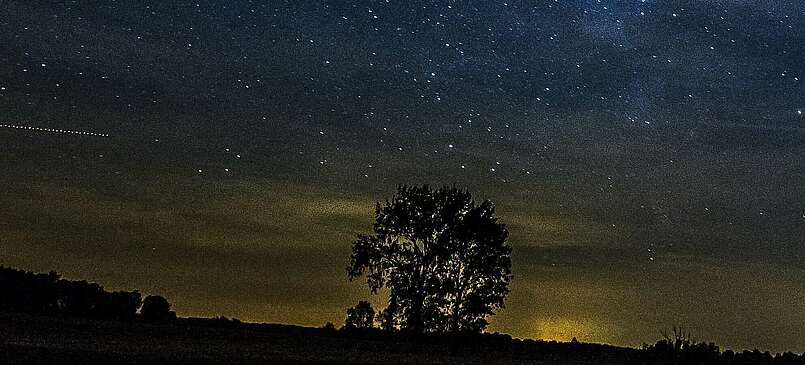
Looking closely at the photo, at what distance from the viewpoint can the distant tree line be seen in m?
56.2

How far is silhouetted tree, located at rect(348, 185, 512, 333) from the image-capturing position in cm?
6575

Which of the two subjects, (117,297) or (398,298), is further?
(398,298)

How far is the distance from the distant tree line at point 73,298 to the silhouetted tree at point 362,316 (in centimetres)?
1287

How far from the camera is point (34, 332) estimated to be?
2975 cm

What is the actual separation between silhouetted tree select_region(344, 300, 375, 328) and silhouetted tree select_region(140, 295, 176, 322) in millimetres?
12703

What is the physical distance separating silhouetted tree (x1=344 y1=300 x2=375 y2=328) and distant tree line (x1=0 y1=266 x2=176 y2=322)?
12.9m

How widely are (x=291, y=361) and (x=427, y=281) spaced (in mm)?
39184

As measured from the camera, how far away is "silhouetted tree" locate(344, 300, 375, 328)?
69438 mm

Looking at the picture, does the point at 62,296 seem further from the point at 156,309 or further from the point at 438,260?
the point at 438,260

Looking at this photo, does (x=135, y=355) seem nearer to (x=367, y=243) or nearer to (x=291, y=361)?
(x=291, y=361)

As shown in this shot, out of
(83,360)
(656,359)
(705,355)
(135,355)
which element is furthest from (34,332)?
(705,355)

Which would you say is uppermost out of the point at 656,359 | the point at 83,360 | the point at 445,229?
the point at 445,229

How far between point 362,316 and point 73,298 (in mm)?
18703

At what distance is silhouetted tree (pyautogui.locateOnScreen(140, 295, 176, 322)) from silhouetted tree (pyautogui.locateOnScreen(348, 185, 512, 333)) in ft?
38.5
